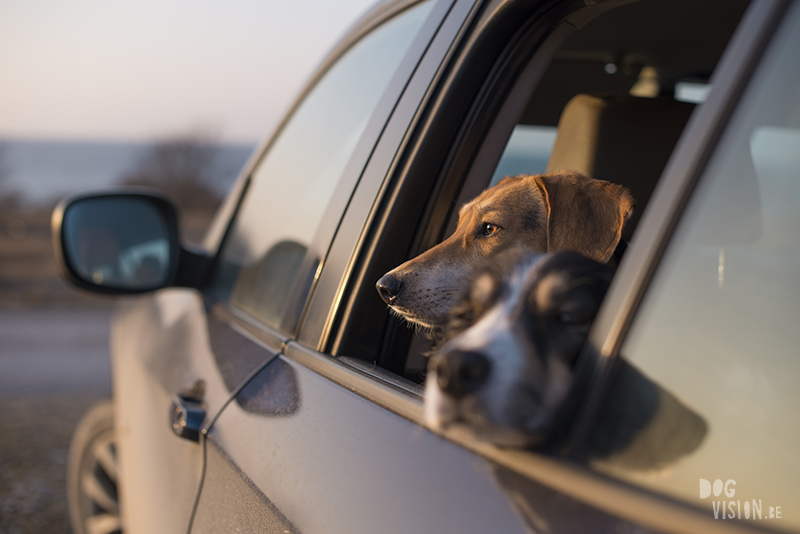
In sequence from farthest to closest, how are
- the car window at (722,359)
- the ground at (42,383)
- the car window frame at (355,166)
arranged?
the ground at (42,383) → the car window frame at (355,166) → the car window at (722,359)

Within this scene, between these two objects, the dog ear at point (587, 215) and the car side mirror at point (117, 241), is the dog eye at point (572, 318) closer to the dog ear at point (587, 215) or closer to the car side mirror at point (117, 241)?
the dog ear at point (587, 215)

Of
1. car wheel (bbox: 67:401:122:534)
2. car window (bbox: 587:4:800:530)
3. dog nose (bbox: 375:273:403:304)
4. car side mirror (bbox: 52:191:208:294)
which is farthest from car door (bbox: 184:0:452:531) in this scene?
car wheel (bbox: 67:401:122:534)

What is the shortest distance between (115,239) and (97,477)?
1.50 metres

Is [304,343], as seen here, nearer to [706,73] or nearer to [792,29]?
[792,29]

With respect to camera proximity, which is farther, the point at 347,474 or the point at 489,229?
the point at 489,229

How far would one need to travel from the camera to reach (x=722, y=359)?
3.17 feet

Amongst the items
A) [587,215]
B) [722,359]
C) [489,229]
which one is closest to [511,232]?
[489,229]

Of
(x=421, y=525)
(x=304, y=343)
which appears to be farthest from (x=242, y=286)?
(x=421, y=525)

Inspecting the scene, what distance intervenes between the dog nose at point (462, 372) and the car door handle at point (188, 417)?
4.17 ft

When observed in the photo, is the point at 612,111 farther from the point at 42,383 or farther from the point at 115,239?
the point at 42,383

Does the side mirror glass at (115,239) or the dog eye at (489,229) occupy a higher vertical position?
the dog eye at (489,229)

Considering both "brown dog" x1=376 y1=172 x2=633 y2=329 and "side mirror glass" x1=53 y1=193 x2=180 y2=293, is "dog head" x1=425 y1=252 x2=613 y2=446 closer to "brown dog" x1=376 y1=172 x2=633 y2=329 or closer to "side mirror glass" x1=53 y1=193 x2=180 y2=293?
"brown dog" x1=376 y1=172 x2=633 y2=329

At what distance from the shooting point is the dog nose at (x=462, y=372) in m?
1.10

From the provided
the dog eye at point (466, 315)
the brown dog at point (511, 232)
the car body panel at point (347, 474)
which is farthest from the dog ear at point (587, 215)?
the car body panel at point (347, 474)
